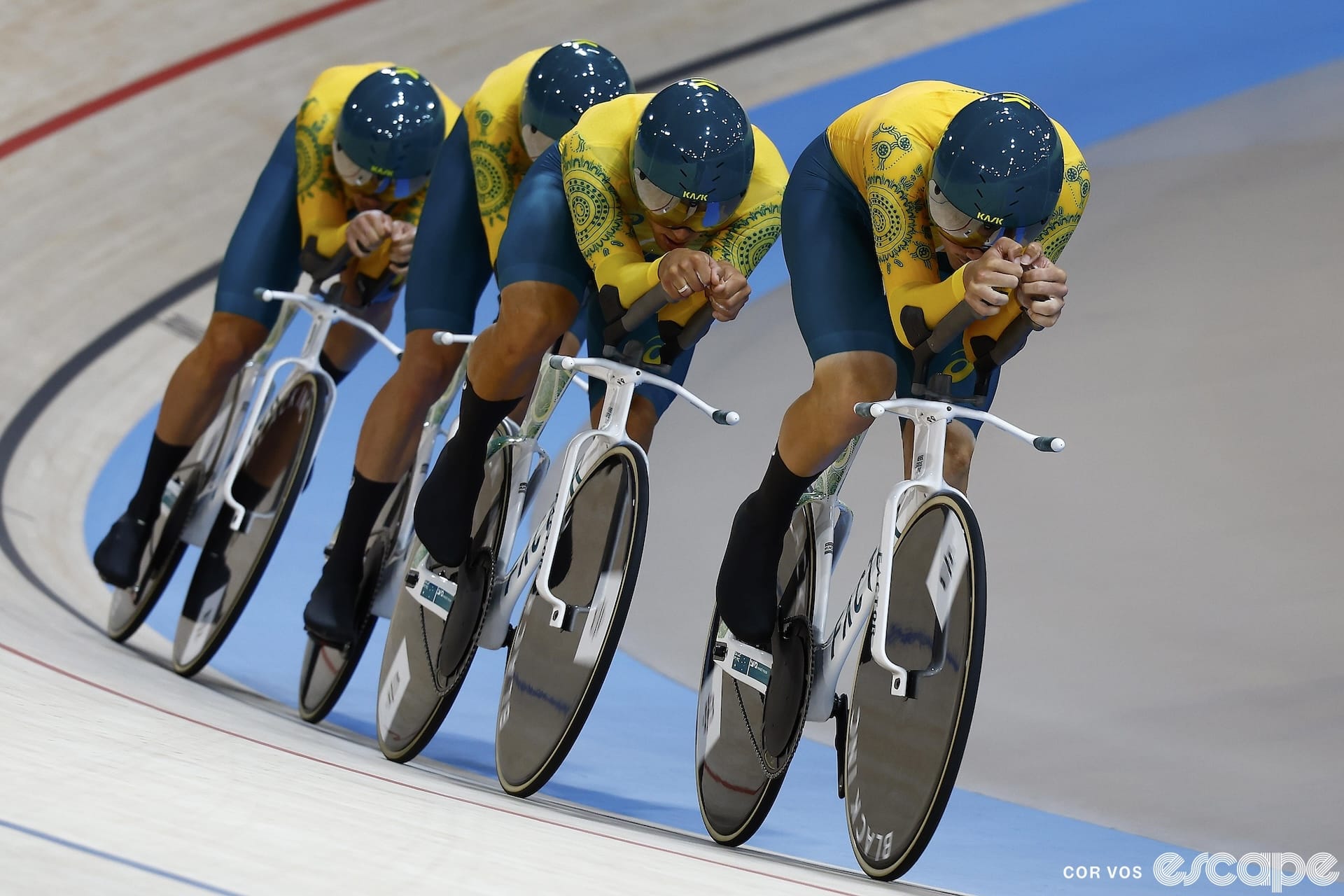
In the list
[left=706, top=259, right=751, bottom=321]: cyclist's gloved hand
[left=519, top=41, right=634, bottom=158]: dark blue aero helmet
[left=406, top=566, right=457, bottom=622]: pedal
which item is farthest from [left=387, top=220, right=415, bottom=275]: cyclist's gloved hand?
[left=706, top=259, right=751, bottom=321]: cyclist's gloved hand

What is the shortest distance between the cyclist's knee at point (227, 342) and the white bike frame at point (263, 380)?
0.17 ft

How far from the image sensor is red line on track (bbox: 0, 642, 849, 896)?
2.20 meters

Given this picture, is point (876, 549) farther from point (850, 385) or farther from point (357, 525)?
point (357, 525)

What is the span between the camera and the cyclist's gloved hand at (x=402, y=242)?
370 cm

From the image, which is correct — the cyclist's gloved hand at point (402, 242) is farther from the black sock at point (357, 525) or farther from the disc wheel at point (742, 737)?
the disc wheel at point (742, 737)

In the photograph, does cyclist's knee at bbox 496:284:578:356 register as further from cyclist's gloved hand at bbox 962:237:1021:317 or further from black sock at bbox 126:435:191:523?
black sock at bbox 126:435:191:523

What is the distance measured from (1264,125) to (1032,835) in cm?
501

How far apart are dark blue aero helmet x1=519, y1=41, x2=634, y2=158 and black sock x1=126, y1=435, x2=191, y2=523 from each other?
58.1 inches

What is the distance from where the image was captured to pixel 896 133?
8.11ft

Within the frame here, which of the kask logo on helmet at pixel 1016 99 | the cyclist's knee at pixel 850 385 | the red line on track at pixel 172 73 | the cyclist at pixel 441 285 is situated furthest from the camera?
the red line on track at pixel 172 73

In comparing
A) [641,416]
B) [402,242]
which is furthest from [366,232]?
[641,416]

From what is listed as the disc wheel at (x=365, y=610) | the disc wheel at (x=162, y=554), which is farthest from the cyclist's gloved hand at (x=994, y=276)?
the disc wheel at (x=162, y=554)

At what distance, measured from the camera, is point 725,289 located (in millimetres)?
2586

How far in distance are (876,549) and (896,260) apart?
1.66 feet
